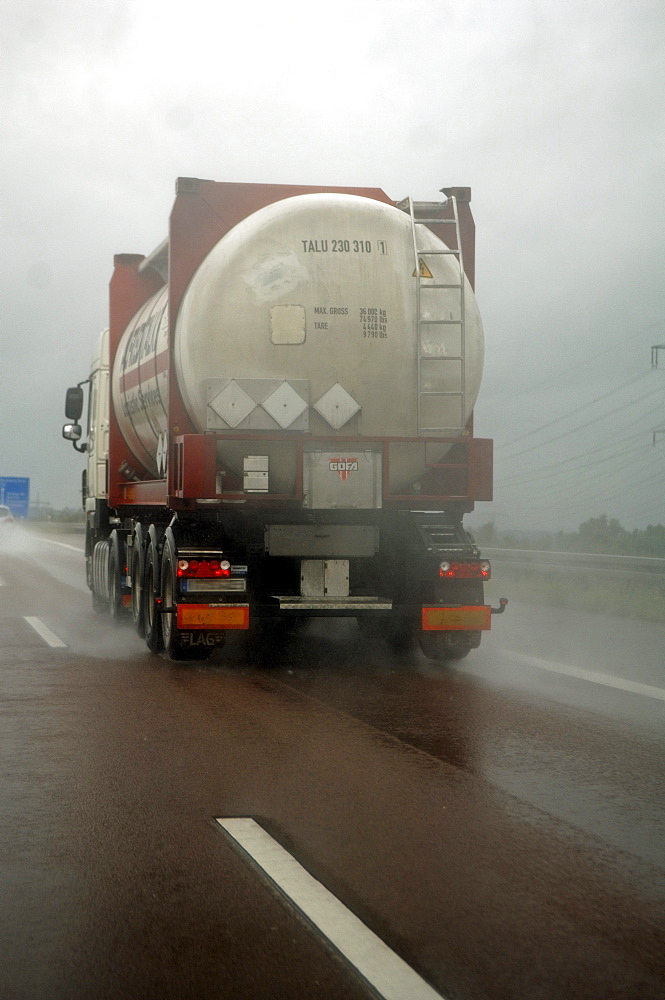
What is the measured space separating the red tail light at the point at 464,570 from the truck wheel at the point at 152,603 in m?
2.62

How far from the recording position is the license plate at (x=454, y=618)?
10672 mm

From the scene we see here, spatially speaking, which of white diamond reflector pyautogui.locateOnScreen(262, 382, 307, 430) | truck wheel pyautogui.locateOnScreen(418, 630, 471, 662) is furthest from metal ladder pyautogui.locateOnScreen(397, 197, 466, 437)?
truck wheel pyautogui.locateOnScreen(418, 630, 471, 662)

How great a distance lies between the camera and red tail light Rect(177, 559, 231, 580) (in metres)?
10.5

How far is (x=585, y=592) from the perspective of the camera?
1920cm

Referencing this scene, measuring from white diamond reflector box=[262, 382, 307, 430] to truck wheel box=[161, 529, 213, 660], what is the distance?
4.84ft

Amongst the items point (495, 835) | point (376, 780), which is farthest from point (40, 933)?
point (376, 780)

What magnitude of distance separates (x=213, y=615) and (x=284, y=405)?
1842 millimetres

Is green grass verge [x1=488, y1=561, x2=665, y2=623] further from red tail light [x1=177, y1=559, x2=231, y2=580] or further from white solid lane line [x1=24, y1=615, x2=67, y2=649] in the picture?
red tail light [x1=177, y1=559, x2=231, y2=580]

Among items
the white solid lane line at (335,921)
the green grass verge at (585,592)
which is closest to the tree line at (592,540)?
the green grass verge at (585,592)

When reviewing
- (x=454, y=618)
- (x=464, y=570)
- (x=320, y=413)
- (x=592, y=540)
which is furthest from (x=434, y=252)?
(x=592, y=540)

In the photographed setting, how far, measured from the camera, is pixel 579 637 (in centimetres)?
1406

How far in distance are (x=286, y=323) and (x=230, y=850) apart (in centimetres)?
590

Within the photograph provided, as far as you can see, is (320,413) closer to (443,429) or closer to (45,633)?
(443,429)

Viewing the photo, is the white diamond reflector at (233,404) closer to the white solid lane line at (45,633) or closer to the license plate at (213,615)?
the license plate at (213,615)
